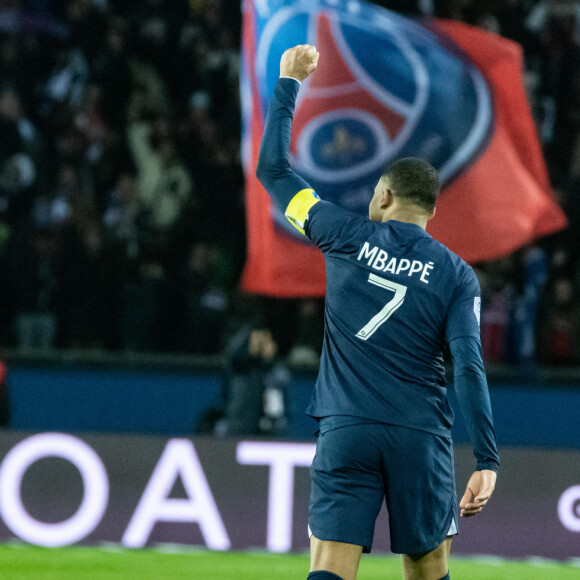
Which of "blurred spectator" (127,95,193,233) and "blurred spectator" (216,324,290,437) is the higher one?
"blurred spectator" (127,95,193,233)

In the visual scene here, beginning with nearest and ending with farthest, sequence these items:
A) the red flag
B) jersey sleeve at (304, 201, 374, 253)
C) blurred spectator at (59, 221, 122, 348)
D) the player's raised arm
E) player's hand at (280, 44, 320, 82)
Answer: jersey sleeve at (304, 201, 374, 253)
the player's raised arm
player's hand at (280, 44, 320, 82)
the red flag
blurred spectator at (59, 221, 122, 348)

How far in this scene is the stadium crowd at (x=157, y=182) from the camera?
11070 mm

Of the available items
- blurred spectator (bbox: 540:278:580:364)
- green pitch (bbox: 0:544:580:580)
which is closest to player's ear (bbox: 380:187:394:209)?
green pitch (bbox: 0:544:580:580)

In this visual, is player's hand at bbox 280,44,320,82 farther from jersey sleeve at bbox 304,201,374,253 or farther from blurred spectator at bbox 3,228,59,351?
blurred spectator at bbox 3,228,59,351

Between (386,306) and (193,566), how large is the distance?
391 cm

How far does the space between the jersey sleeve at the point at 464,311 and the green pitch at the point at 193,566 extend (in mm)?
3443

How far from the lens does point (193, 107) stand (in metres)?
12.8

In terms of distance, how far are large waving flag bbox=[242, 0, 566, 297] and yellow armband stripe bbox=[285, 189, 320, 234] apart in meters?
4.73

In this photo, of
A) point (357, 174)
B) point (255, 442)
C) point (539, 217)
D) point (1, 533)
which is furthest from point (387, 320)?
point (539, 217)

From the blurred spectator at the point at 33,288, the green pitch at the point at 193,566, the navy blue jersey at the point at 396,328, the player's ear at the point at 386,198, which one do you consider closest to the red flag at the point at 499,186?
the green pitch at the point at 193,566

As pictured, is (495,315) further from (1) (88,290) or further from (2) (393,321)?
(2) (393,321)

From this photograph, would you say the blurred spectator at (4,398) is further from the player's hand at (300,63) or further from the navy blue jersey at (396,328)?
the navy blue jersey at (396,328)

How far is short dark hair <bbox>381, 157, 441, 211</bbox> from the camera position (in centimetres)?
371

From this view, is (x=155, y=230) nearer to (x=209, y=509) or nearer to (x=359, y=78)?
(x=359, y=78)
